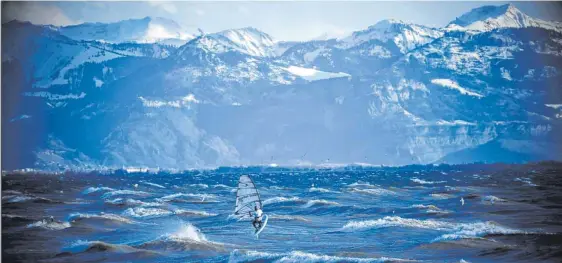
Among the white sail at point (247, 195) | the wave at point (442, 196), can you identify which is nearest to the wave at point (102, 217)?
the white sail at point (247, 195)

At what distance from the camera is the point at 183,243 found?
15.8 meters

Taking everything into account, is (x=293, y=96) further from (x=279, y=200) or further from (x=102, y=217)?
(x=102, y=217)

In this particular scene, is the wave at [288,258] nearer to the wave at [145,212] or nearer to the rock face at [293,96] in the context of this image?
the wave at [145,212]

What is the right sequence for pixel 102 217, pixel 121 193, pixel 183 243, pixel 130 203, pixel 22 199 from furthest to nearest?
pixel 121 193, pixel 130 203, pixel 102 217, pixel 22 199, pixel 183 243

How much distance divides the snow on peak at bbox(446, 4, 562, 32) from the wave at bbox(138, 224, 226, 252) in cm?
1011

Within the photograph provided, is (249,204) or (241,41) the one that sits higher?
(241,41)

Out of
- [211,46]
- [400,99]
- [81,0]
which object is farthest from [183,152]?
[81,0]

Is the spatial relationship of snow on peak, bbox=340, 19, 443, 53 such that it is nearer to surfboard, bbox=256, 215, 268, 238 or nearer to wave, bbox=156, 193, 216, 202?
surfboard, bbox=256, 215, 268, 238

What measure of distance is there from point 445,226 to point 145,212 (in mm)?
9131

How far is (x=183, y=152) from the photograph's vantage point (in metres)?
27.5

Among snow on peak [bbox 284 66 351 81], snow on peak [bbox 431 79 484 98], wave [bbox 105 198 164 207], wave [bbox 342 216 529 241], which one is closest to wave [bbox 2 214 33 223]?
wave [bbox 105 198 164 207]

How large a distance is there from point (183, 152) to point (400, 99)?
986cm

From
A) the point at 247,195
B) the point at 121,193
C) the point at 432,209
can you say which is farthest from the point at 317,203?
the point at 121,193

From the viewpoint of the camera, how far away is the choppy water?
49.2 ft
